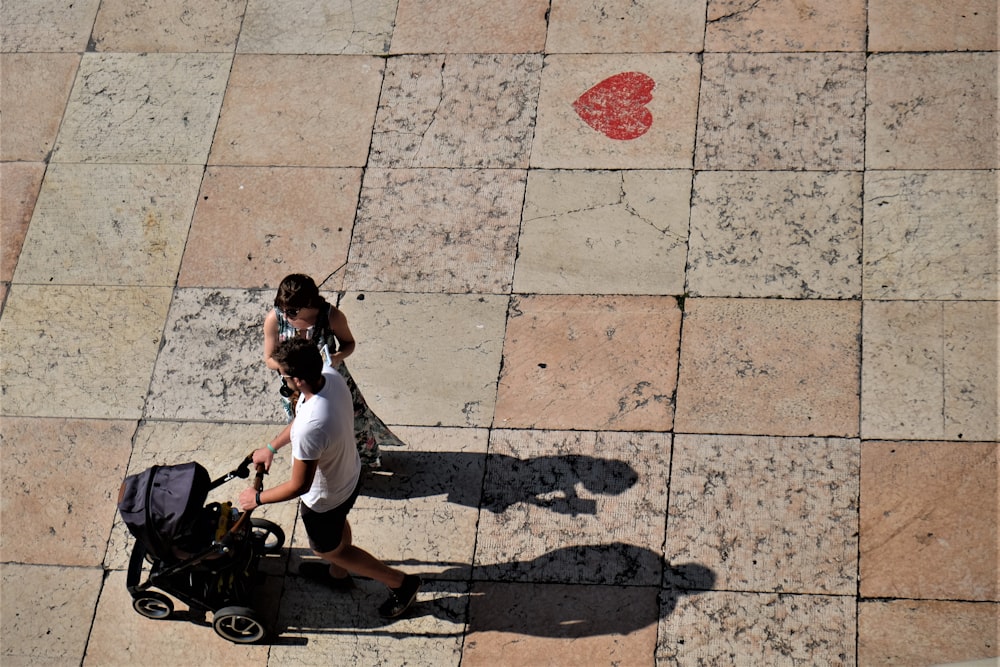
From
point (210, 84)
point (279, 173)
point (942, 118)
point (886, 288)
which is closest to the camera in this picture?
point (886, 288)

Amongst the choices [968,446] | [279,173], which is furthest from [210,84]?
[968,446]

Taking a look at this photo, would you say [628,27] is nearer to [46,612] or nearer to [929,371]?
[929,371]

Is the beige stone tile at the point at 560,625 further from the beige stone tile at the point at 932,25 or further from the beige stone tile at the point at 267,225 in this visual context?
the beige stone tile at the point at 932,25

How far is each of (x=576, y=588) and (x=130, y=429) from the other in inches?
123

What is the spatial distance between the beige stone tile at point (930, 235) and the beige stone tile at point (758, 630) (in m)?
2.15

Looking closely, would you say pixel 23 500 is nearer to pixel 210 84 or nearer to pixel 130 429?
pixel 130 429

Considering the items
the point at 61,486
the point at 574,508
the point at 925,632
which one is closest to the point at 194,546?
the point at 61,486

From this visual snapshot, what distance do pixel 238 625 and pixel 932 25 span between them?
6.46 metres

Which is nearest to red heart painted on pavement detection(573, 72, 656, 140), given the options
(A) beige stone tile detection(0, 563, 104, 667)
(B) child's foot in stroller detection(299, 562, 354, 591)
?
(B) child's foot in stroller detection(299, 562, 354, 591)

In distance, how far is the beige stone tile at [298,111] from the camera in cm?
817

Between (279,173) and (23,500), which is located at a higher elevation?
(279,173)

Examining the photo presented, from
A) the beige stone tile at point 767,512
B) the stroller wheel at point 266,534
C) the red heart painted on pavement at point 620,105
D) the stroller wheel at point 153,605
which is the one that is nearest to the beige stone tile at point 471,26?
the red heart painted on pavement at point 620,105

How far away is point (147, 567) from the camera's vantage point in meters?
6.31

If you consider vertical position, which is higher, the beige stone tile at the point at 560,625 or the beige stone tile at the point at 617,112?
the beige stone tile at the point at 617,112
